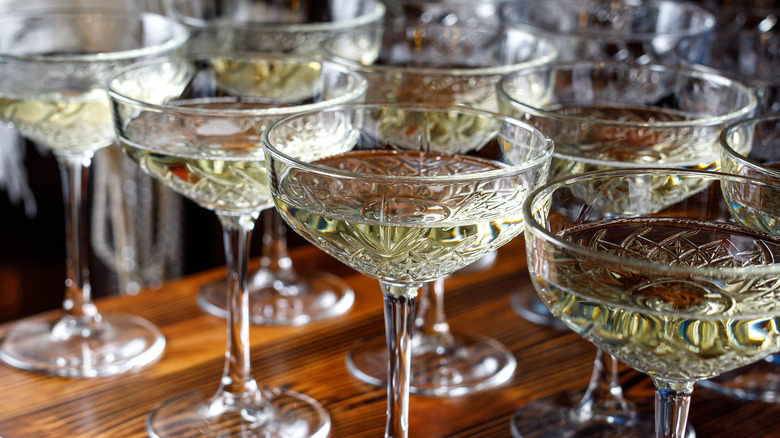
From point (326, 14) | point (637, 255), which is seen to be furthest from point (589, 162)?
point (326, 14)

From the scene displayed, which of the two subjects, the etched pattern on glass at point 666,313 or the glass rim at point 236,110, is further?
the glass rim at point 236,110

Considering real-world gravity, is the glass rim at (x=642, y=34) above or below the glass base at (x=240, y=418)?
above

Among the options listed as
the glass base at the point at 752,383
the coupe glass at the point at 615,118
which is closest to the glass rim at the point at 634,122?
the coupe glass at the point at 615,118

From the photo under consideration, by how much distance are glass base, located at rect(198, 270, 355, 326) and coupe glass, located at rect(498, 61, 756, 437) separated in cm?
29

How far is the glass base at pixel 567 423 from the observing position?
0.86 m

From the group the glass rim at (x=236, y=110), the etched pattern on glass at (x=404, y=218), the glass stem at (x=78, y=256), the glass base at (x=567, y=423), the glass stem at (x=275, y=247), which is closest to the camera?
the etched pattern on glass at (x=404, y=218)

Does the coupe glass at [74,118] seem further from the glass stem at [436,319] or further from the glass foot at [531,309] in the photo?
the glass foot at [531,309]

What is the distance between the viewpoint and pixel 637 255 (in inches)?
26.3

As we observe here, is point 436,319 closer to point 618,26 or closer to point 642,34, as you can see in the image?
point 642,34

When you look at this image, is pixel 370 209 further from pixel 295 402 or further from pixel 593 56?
pixel 593 56

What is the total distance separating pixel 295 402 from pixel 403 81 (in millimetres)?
323

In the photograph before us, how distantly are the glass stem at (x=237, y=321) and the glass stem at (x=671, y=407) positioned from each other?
A: 38cm

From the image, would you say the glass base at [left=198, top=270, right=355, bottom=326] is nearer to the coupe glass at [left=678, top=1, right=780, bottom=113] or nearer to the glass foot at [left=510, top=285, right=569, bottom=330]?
the glass foot at [left=510, top=285, right=569, bottom=330]

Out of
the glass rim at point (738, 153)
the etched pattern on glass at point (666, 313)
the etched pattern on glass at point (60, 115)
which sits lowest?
the etched pattern on glass at point (666, 313)
